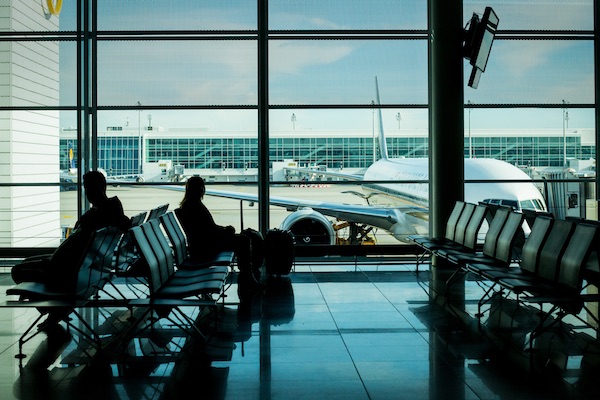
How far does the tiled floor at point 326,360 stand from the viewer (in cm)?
398

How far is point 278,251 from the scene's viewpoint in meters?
8.11

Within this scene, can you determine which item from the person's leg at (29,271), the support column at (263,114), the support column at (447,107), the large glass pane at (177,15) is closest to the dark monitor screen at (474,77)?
the support column at (447,107)

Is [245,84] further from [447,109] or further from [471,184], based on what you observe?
[471,184]

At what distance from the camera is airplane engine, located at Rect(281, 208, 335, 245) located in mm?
10125

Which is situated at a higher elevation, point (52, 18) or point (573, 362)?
point (52, 18)

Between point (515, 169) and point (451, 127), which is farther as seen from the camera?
point (515, 169)

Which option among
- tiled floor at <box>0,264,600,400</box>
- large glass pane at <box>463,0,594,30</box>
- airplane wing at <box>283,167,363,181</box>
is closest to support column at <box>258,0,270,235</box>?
airplane wing at <box>283,167,363,181</box>

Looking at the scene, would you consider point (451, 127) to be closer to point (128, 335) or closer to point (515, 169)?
point (515, 169)

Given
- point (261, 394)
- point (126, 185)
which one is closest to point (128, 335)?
point (261, 394)

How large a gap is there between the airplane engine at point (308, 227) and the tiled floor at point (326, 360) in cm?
356

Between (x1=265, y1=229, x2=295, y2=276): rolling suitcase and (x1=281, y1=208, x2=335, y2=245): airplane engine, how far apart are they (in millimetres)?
1943

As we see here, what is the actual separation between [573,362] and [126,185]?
694 cm

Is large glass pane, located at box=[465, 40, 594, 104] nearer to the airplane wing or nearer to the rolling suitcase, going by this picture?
the airplane wing

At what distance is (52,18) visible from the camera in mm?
9742
